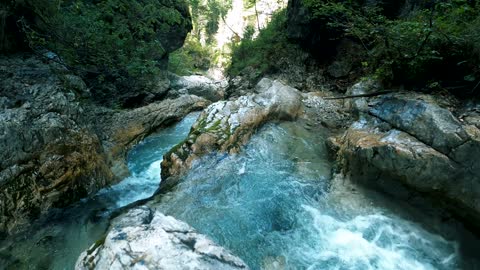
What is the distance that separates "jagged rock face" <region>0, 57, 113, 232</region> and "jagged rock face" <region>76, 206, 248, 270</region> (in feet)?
9.90

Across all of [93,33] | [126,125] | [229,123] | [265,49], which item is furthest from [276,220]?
[265,49]

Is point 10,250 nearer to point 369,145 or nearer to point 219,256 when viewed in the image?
point 219,256

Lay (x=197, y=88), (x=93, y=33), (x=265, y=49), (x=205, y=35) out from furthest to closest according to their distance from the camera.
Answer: (x=205, y=35)
(x=197, y=88)
(x=265, y=49)
(x=93, y=33)

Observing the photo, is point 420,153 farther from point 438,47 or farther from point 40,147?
point 40,147

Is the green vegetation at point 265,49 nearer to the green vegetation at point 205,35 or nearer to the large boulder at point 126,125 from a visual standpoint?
the large boulder at point 126,125

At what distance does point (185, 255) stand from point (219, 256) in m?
0.32

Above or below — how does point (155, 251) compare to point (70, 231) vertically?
above

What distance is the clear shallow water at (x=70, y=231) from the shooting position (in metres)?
4.54

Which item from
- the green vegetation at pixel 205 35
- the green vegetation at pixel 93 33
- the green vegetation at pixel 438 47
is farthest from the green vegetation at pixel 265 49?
the green vegetation at pixel 205 35

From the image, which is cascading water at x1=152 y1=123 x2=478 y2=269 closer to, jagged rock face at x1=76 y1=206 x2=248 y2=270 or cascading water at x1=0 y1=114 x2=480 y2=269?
cascading water at x1=0 y1=114 x2=480 y2=269

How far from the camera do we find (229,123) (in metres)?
7.46

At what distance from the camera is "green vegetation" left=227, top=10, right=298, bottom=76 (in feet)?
50.8

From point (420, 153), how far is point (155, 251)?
421 centimetres

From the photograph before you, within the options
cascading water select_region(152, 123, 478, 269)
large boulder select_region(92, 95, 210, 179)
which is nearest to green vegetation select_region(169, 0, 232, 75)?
large boulder select_region(92, 95, 210, 179)
